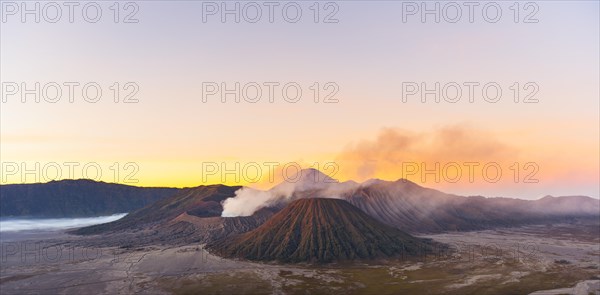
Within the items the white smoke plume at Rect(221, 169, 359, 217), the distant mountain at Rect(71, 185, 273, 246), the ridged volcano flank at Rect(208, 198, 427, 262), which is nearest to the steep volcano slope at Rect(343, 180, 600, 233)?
the white smoke plume at Rect(221, 169, 359, 217)

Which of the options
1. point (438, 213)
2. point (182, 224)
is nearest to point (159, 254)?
point (182, 224)

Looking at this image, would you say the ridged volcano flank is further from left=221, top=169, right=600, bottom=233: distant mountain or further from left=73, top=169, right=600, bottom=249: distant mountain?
left=221, top=169, right=600, bottom=233: distant mountain

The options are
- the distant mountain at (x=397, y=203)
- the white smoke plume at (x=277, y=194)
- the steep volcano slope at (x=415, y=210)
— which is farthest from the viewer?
the steep volcano slope at (x=415, y=210)

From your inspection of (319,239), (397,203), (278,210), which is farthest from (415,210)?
(319,239)

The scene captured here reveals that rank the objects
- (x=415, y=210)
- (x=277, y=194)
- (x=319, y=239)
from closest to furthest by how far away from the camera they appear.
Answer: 1. (x=319, y=239)
2. (x=277, y=194)
3. (x=415, y=210)

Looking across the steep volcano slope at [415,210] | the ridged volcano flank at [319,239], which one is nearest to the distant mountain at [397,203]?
the steep volcano slope at [415,210]

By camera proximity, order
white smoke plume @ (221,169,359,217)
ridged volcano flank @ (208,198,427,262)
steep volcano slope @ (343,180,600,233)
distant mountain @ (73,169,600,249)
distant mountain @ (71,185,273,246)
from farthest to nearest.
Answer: steep volcano slope @ (343,180,600,233)
white smoke plume @ (221,169,359,217)
distant mountain @ (73,169,600,249)
distant mountain @ (71,185,273,246)
ridged volcano flank @ (208,198,427,262)

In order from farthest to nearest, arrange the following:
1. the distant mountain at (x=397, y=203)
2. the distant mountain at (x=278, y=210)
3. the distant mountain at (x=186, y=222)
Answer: the distant mountain at (x=397, y=203), the distant mountain at (x=278, y=210), the distant mountain at (x=186, y=222)

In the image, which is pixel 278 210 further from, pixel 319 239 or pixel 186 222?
pixel 319 239

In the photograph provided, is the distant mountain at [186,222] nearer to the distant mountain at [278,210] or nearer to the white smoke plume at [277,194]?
the distant mountain at [278,210]
